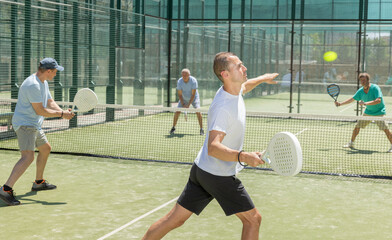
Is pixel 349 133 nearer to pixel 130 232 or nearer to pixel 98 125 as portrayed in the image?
pixel 98 125

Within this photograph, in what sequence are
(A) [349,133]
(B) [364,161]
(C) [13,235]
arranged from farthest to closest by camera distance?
(A) [349,133] < (B) [364,161] < (C) [13,235]

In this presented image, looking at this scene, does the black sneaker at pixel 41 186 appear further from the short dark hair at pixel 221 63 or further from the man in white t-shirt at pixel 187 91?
the man in white t-shirt at pixel 187 91

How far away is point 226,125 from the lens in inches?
152

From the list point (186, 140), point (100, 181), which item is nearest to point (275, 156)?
point (100, 181)

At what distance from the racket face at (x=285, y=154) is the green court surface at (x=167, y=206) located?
181 cm

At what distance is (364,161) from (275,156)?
6.69 metres

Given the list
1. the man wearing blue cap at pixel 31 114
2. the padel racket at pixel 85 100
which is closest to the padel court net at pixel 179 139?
the padel racket at pixel 85 100

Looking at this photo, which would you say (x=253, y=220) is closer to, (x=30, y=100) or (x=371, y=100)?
(x=30, y=100)

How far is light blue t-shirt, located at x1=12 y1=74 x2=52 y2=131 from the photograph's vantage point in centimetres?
654

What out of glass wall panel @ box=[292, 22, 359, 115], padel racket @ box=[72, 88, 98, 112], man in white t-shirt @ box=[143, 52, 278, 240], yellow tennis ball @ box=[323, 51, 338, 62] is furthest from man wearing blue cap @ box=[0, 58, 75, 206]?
yellow tennis ball @ box=[323, 51, 338, 62]

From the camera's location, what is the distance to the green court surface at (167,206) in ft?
18.1

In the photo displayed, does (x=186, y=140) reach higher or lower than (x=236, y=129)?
lower

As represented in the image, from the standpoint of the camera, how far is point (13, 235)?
5.34 meters

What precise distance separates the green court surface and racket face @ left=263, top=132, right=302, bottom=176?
1.81 m
